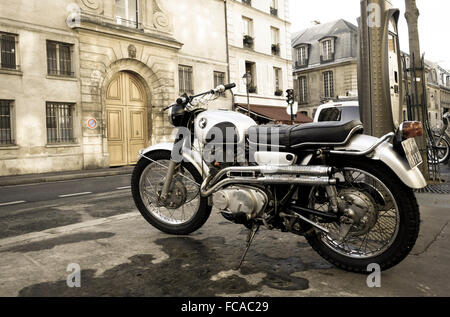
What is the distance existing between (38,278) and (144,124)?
14.9 metres

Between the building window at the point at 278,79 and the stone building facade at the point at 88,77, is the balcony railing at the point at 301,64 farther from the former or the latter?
the stone building facade at the point at 88,77

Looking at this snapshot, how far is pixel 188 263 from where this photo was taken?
2822mm

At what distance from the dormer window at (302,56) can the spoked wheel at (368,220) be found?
35.4 m

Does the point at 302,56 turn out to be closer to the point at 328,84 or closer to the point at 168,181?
the point at 328,84

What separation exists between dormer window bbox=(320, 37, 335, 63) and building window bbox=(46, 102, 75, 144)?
26.2 meters

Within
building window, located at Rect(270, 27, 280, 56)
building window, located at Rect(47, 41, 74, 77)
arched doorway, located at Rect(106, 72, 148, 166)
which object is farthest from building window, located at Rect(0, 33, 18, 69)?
building window, located at Rect(270, 27, 280, 56)

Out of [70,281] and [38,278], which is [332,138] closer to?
[70,281]

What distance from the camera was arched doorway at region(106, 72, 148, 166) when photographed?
51.8ft

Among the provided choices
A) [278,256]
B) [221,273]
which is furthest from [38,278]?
[278,256]

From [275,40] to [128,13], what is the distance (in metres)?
12.0

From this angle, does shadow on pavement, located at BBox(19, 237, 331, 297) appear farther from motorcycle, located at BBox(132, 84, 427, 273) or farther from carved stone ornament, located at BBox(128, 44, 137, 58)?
carved stone ornament, located at BBox(128, 44, 137, 58)

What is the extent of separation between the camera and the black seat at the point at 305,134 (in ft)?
8.30

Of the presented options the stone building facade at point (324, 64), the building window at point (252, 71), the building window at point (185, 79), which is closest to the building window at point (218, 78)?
the building window at point (185, 79)

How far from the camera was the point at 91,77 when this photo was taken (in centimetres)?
1473
